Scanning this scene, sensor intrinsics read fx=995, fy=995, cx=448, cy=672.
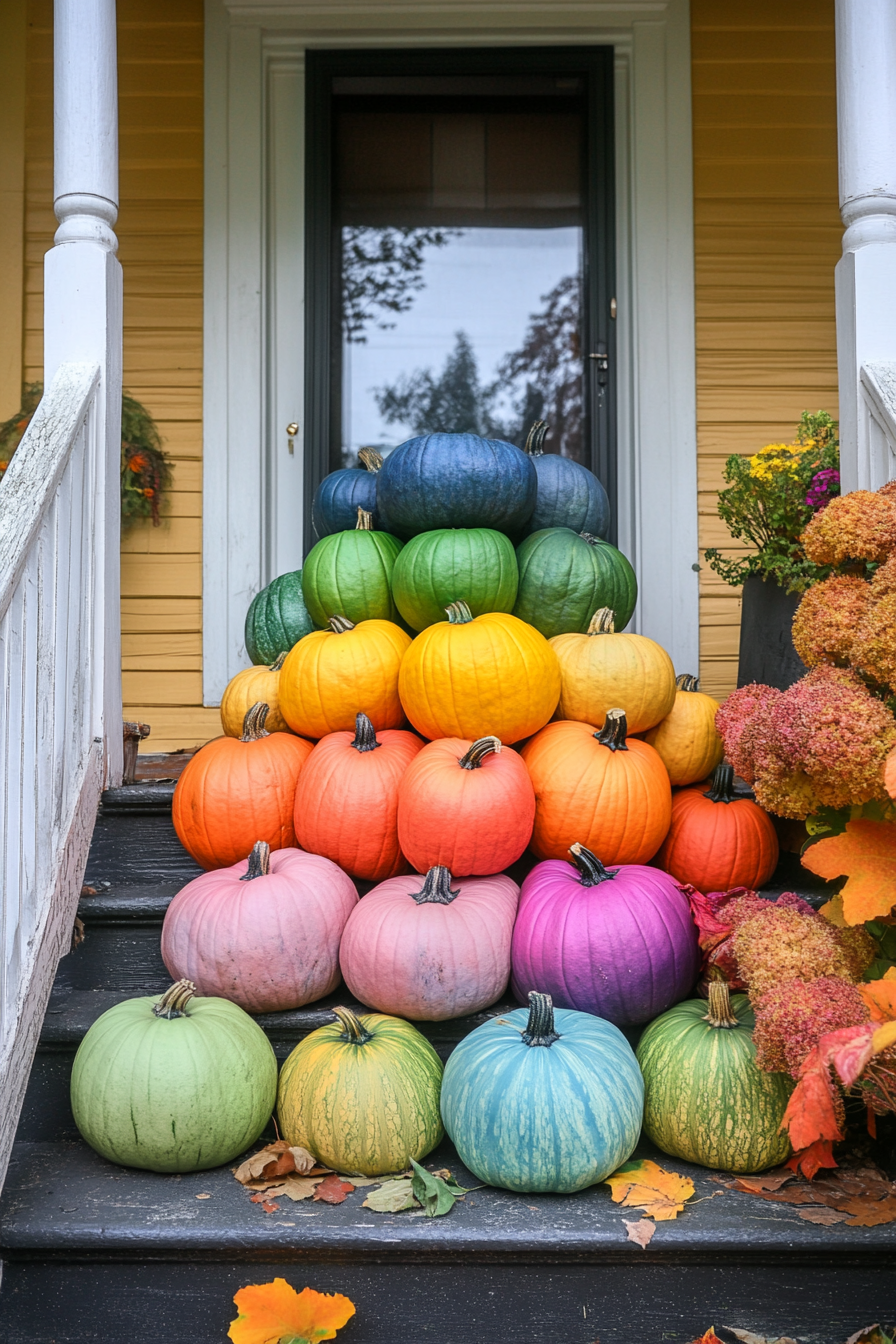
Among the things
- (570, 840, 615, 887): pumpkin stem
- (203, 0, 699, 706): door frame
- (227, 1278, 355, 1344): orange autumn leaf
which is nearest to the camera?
(227, 1278, 355, 1344): orange autumn leaf

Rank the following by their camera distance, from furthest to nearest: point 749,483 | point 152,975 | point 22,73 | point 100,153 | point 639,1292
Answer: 1. point 22,73
2. point 749,483
3. point 100,153
4. point 152,975
5. point 639,1292

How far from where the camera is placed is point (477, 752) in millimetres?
2152

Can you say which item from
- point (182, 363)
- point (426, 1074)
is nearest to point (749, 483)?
point (426, 1074)

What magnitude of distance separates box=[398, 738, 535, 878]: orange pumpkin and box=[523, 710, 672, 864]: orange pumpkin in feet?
0.26

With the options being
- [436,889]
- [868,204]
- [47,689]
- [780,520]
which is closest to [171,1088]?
[436,889]

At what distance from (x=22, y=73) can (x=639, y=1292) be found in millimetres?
4507

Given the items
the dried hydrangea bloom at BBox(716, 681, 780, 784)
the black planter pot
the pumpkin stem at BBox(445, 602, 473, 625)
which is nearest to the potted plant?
the black planter pot

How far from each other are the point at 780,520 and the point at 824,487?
0.15 metres

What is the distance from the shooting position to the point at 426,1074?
1.87 m

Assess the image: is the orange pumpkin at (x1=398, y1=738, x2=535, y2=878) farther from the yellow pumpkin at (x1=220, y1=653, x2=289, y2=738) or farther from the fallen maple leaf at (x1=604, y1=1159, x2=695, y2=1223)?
the fallen maple leaf at (x1=604, y1=1159, x2=695, y2=1223)

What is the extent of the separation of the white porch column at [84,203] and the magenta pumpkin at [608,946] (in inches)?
50.2

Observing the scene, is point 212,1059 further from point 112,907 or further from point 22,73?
point 22,73

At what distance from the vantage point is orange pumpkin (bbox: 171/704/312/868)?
7.79 ft

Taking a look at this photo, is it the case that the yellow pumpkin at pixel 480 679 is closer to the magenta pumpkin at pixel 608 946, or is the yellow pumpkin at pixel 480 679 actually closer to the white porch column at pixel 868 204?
the magenta pumpkin at pixel 608 946
